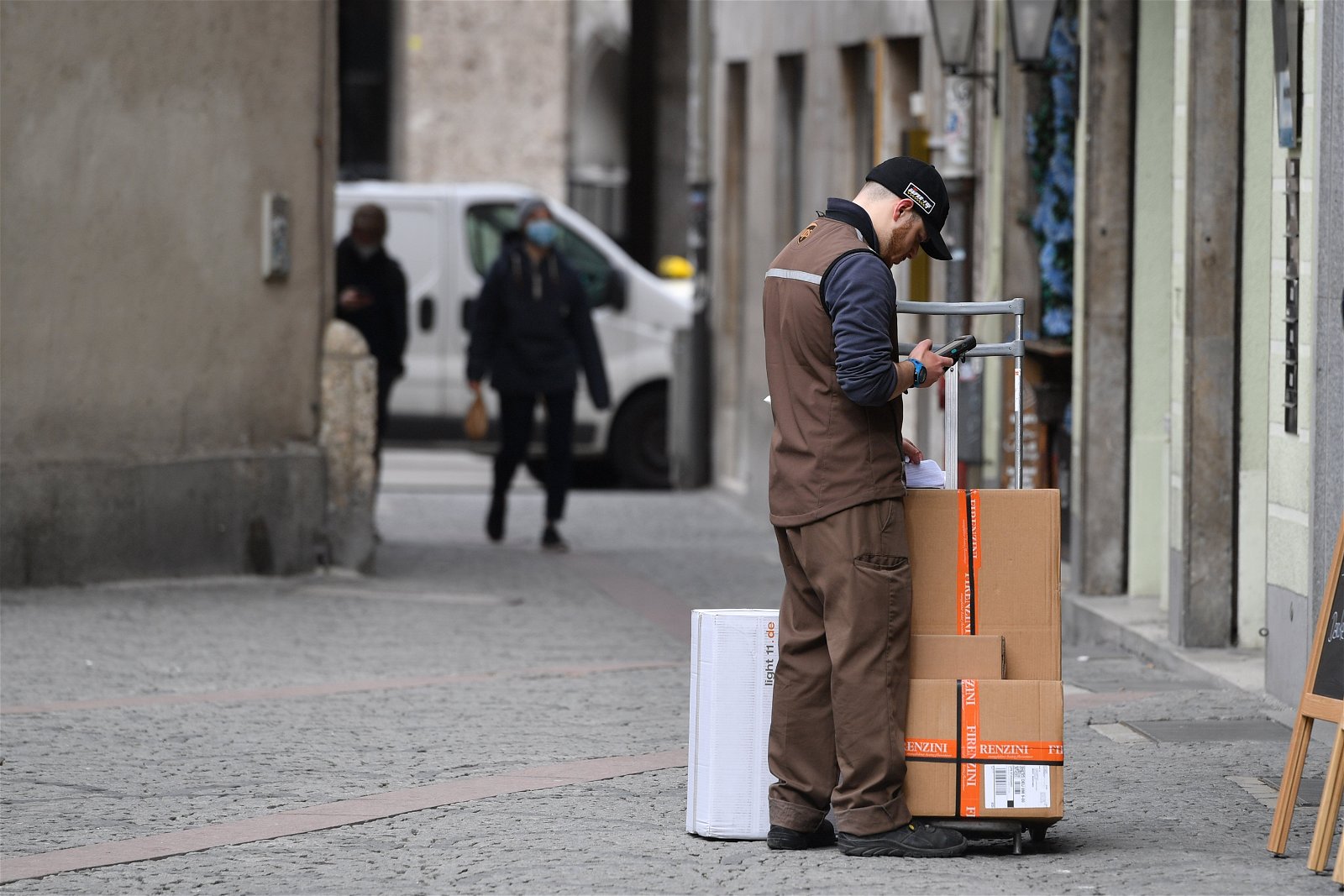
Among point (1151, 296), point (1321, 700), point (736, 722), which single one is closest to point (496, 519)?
point (1151, 296)

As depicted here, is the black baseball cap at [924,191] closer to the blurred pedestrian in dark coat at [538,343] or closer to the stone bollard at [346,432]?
the stone bollard at [346,432]

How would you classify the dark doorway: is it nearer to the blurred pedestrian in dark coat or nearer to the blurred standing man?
the blurred standing man

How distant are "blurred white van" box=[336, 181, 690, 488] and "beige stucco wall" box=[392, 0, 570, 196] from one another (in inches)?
353

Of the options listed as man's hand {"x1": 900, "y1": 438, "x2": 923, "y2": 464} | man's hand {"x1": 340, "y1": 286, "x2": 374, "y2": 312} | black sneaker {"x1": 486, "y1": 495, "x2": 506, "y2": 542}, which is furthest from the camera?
black sneaker {"x1": 486, "y1": 495, "x2": 506, "y2": 542}

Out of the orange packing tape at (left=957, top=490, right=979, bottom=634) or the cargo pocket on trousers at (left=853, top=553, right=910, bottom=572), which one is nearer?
the cargo pocket on trousers at (left=853, top=553, right=910, bottom=572)

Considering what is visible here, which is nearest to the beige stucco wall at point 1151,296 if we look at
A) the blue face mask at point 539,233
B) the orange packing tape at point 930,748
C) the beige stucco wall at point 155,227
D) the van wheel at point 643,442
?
the blue face mask at point 539,233

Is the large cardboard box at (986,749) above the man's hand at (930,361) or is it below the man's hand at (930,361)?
below

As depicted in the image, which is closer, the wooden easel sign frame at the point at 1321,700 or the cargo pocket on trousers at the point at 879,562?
the wooden easel sign frame at the point at 1321,700

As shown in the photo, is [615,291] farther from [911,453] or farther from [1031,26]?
[911,453]

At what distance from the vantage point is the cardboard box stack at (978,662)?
19.1 feet

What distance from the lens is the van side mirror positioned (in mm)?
18141

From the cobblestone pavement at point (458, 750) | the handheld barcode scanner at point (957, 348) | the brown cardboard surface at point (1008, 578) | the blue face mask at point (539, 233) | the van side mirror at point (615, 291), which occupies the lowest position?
the cobblestone pavement at point (458, 750)

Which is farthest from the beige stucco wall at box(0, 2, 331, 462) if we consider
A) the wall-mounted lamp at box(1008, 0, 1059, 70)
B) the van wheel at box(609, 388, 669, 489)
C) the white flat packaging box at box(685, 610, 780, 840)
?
the van wheel at box(609, 388, 669, 489)

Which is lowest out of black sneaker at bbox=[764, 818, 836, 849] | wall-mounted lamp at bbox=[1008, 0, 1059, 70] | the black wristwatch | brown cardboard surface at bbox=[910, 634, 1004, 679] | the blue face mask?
black sneaker at bbox=[764, 818, 836, 849]
